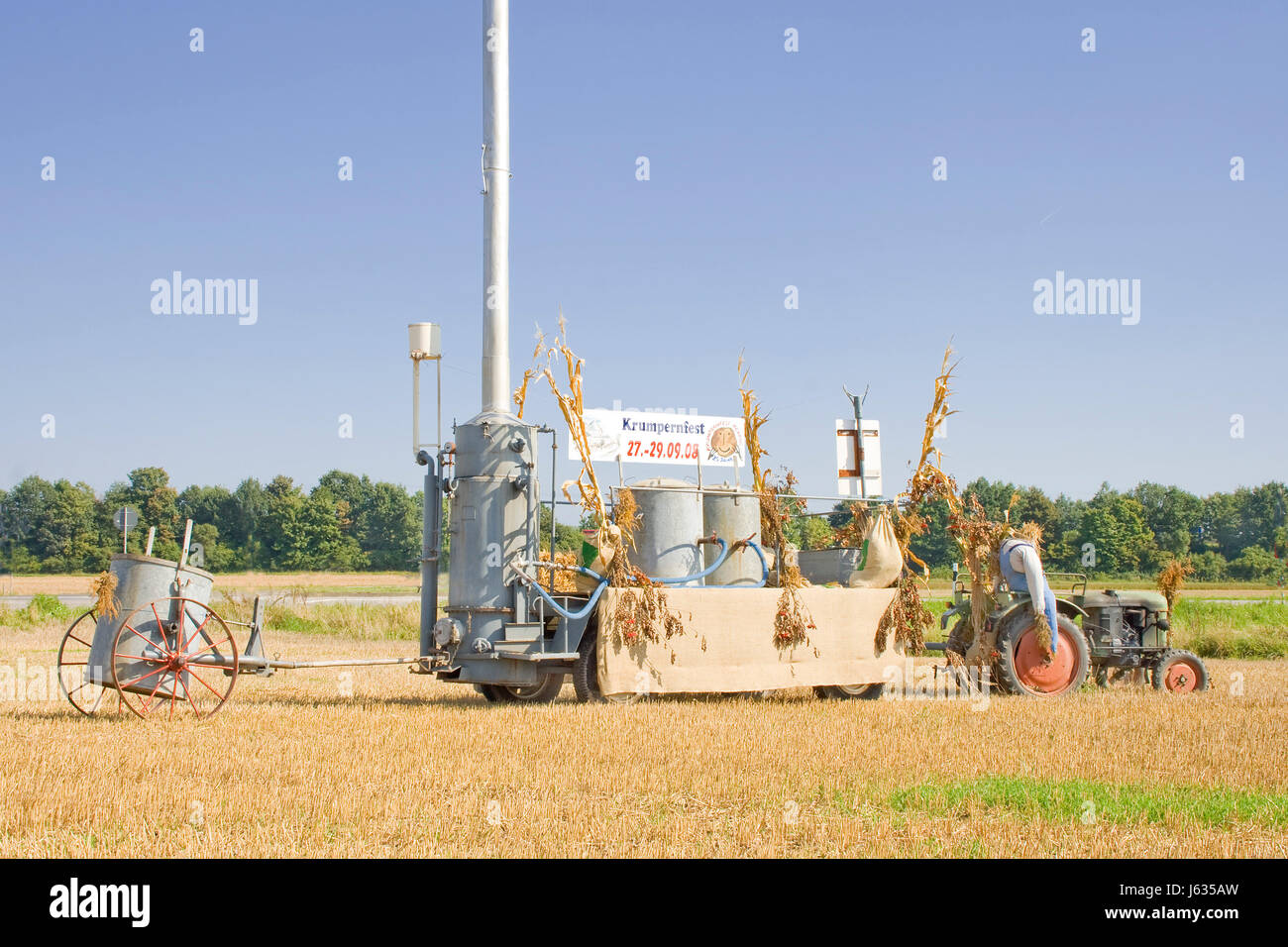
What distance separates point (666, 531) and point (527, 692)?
2.63 meters

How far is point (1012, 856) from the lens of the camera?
698cm

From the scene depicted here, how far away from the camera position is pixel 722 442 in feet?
55.1

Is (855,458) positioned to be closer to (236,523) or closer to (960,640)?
(960,640)

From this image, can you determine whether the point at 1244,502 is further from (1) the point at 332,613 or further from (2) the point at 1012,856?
(2) the point at 1012,856

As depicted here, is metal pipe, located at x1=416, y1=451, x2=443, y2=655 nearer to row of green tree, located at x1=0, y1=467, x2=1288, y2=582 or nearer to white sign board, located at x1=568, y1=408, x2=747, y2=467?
white sign board, located at x1=568, y1=408, x2=747, y2=467

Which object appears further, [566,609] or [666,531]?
[666,531]

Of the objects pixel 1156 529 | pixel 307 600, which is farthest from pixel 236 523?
pixel 1156 529

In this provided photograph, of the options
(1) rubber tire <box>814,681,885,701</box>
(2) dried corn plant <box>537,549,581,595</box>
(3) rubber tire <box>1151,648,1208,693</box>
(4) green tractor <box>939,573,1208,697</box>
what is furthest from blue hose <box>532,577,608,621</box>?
(3) rubber tire <box>1151,648,1208,693</box>

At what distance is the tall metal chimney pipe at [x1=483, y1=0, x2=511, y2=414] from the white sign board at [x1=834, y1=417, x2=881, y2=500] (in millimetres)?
4998

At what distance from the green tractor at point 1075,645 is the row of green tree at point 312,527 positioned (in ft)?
187

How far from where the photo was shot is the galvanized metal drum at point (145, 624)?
12797 millimetres

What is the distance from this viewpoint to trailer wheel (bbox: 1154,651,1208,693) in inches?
691

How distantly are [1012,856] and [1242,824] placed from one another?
2.06 m

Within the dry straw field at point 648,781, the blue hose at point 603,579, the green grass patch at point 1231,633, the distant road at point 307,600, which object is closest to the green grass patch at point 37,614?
the distant road at point 307,600
